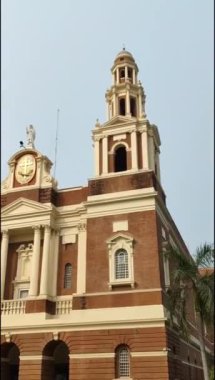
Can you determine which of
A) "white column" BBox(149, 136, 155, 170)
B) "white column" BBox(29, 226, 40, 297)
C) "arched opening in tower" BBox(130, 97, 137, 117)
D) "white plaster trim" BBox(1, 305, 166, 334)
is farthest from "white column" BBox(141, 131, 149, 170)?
"white plaster trim" BBox(1, 305, 166, 334)

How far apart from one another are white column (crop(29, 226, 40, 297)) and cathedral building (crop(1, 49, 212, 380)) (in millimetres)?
61

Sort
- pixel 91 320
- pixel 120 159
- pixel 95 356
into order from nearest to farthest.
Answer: pixel 95 356 < pixel 91 320 < pixel 120 159

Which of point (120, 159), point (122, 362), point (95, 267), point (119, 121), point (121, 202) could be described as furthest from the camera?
point (119, 121)

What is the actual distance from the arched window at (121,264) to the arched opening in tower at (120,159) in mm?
5889

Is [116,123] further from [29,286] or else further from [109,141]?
[29,286]

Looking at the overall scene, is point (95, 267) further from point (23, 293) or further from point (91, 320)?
point (23, 293)

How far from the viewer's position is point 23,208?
28422mm

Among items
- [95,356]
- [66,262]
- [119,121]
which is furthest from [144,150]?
[95,356]

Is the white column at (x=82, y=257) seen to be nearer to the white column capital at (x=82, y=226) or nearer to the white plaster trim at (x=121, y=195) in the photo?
the white column capital at (x=82, y=226)

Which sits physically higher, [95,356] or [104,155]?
[104,155]

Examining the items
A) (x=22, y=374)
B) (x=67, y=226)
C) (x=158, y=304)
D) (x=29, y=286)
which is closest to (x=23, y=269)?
(x=29, y=286)

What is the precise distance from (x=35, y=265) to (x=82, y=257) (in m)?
2.84

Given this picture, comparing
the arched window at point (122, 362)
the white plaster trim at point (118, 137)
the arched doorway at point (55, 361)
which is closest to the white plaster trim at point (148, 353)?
the arched window at point (122, 362)

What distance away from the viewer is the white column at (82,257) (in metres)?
25.9
